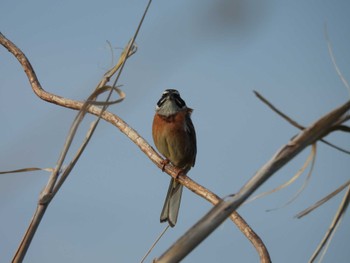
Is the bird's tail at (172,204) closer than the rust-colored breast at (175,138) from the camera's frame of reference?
Yes

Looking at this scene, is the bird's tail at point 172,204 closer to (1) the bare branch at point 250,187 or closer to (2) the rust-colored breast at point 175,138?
(2) the rust-colored breast at point 175,138

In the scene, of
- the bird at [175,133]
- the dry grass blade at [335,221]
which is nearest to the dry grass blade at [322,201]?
the dry grass blade at [335,221]

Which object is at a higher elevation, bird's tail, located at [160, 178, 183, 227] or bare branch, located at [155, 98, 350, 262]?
bird's tail, located at [160, 178, 183, 227]

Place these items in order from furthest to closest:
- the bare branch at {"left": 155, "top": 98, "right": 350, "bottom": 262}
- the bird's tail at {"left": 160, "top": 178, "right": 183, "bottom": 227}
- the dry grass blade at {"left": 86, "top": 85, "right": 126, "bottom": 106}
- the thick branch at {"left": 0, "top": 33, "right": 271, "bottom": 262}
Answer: the bird's tail at {"left": 160, "top": 178, "right": 183, "bottom": 227}
the thick branch at {"left": 0, "top": 33, "right": 271, "bottom": 262}
the dry grass blade at {"left": 86, "top": 85, "right": 126, "bottom": 106}
the bare branch at {"left": 155, "top": 98, "right": 350, "bottom": 262}

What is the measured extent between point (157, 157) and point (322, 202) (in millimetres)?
3190

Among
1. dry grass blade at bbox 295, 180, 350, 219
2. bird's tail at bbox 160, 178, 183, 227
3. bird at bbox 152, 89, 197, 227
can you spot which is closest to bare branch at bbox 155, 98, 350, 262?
dry grass blade at bbox 295, 180, 350, 219

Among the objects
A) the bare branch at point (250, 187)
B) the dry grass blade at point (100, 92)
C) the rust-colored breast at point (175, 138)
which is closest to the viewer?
the bare branch at point (250, 187)

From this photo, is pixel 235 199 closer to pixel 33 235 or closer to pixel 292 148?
pixel 292 148

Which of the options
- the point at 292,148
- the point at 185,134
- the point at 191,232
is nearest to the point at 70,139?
the point at 191,232

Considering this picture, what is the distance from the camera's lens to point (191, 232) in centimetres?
95

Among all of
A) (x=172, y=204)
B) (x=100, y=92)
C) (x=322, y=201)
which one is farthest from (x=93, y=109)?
(x=322, y=201)

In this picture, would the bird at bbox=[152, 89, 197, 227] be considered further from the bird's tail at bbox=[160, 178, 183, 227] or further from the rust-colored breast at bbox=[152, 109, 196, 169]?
the bird's tail at bbox=[160, 178, 183, 227]

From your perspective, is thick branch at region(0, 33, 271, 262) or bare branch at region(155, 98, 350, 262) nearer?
bare branch at region(155, 98, 350, 262)

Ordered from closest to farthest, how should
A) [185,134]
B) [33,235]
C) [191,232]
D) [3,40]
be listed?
[191,232] → [33,235] → [3,40] → [185,134]
